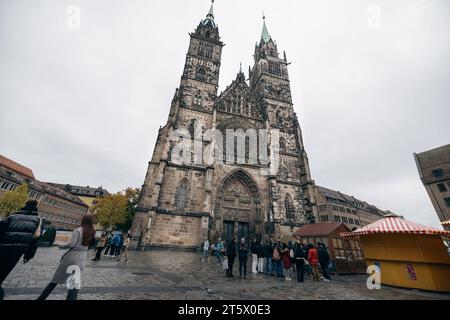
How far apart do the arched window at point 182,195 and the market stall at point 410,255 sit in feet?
43.4

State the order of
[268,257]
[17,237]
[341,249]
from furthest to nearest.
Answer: [341,249]
[268,257]
[17,237]

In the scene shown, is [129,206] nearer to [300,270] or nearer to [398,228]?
[300,270]

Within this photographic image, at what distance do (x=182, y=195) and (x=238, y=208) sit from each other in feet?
19.0

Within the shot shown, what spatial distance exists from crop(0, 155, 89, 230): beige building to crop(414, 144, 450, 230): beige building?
57.8m

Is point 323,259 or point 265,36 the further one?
point 265,36

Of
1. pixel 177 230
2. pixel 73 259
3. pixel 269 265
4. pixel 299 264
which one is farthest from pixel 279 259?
pixel 177 230

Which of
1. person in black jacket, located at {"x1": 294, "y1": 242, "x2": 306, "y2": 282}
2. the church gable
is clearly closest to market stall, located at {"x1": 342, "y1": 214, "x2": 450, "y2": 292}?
person in black jacket, located at {"x1": 294, "y1": 242, "x2": 306, "y2": 282}

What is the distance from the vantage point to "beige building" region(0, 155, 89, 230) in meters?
26.1

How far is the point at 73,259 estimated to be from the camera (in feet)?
9.61

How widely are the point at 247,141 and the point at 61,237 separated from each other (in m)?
19.7

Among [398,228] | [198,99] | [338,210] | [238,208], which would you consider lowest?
[398,228]

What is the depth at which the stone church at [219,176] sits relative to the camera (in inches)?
635
